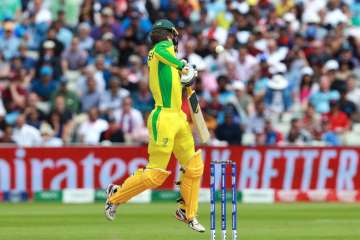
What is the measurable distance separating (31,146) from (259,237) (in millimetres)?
5776

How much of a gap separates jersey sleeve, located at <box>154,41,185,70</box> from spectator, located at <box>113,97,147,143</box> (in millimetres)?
6503

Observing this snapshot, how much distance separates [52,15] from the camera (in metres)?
18.1

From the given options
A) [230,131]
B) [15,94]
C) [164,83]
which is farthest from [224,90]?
[164,83]

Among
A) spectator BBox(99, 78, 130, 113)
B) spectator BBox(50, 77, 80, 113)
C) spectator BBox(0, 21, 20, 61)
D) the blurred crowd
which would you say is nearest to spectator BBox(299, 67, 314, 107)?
the blurred crowd

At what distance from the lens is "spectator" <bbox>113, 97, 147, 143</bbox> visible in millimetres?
15648

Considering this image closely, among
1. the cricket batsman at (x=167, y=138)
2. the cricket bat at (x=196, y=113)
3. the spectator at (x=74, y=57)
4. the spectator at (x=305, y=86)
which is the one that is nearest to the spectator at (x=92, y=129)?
the spectator at (x=74, y=57)

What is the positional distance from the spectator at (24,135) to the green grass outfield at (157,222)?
121 centimetres

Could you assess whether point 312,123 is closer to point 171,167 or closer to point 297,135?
point 297,135

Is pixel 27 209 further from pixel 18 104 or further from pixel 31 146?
pixel 18 104

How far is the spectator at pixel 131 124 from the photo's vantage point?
15648 mm

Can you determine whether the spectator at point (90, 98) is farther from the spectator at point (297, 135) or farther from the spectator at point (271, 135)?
the spectator at point (297, 135)

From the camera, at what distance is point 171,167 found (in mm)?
15000

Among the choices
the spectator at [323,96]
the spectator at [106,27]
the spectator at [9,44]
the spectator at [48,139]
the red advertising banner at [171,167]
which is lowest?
the red advertising banner at [171,167]

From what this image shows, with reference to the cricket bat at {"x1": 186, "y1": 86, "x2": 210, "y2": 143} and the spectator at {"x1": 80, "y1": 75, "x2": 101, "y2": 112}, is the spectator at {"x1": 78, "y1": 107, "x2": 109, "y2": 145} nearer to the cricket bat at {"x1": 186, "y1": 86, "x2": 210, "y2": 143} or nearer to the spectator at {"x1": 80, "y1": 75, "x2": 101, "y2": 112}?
the spectator at {"x1": 80, "y1": 75, "x2": 101, "y2": 112}
